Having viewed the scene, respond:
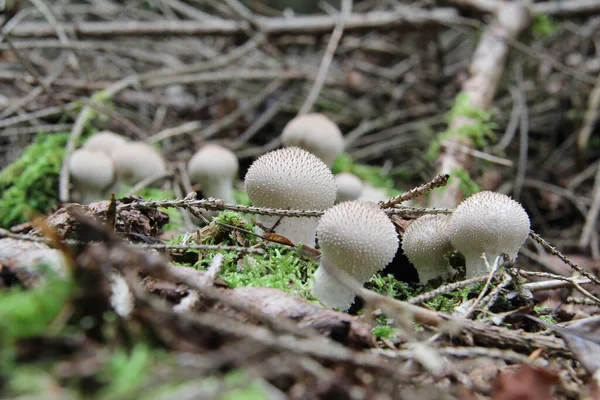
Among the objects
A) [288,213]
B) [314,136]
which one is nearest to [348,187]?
[314,136]

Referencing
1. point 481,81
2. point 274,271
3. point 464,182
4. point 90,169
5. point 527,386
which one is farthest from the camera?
point 481,81

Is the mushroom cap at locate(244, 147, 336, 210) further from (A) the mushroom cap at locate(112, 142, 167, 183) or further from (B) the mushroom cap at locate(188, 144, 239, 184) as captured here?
(A) the mushroom cap at locate(112, 142, 167, 183)

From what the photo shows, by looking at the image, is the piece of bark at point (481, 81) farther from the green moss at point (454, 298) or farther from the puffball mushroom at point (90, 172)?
the puffball mushroom at point (90, 172)

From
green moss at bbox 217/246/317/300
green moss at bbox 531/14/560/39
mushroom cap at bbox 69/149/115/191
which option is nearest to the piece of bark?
green moss at bbox 531/14/560/39

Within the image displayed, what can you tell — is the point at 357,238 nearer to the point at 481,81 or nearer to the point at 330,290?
the point at 330,290

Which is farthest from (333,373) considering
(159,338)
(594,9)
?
(594,9)

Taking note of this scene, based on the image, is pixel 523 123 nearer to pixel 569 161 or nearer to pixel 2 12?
pixel 569 161
